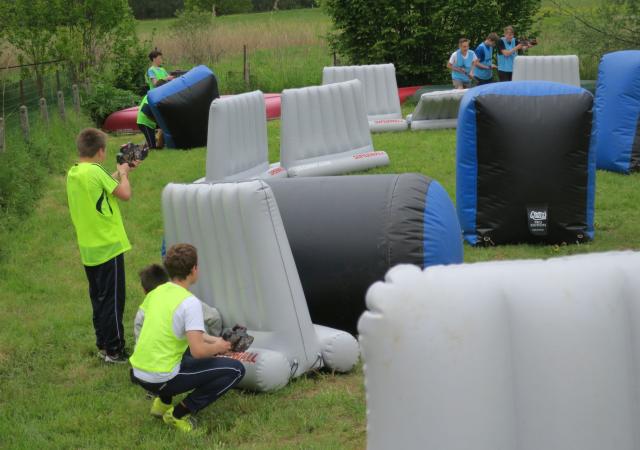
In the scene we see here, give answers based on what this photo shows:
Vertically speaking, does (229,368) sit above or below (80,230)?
below

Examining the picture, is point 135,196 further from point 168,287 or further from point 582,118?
point 168,287

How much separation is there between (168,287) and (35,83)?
62.3 feet

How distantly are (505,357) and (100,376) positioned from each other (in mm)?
4153

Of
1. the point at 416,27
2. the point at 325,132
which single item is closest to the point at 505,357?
the point at 325,132

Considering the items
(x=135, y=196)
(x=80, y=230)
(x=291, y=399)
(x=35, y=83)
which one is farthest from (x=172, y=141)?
(x=291, y=399)

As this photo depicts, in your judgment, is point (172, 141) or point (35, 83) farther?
point (35, 83)

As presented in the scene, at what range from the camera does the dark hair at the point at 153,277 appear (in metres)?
5.82

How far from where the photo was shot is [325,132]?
1344cm

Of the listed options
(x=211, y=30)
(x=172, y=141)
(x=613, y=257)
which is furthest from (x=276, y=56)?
(x=613, y=257)

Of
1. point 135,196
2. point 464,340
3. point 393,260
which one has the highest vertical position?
point 464,340

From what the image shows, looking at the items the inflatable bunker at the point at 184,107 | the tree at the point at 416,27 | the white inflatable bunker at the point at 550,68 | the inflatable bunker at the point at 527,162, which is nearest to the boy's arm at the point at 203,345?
the inflatable bunker at the point at 527,162

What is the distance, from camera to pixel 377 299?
10.1 feet

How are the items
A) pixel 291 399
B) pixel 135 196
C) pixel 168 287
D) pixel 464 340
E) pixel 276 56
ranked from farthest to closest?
pixel 276 56
pixel 135 196
pixel 291 399
pixel 168 287
pixel 464 340

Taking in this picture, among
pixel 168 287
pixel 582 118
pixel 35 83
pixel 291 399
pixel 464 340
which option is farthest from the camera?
pixel 35 83
